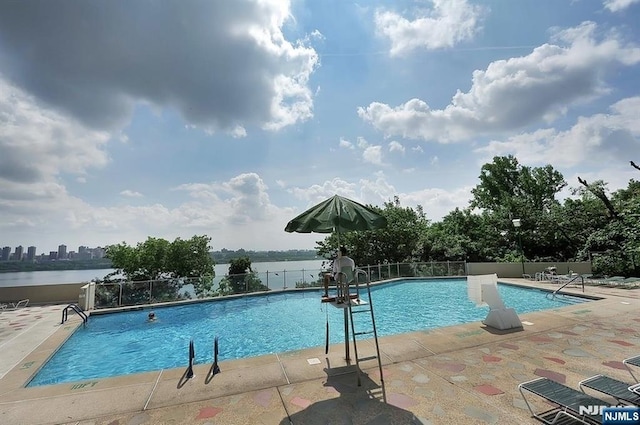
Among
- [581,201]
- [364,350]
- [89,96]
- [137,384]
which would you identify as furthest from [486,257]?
[89,96]

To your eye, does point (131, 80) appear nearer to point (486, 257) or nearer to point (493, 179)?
point (486, 257)

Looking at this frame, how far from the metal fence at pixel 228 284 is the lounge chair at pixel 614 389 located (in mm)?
12326

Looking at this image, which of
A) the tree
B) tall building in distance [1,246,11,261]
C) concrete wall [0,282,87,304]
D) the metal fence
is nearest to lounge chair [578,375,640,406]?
the metal fence

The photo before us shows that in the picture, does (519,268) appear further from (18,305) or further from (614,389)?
(18,305)

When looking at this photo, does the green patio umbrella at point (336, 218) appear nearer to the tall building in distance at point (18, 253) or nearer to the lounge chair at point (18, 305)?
the lounge chair at point (18, 305)

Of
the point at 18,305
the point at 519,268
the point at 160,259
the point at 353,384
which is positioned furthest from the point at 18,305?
the point at 519,268

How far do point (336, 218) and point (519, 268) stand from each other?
794 inches

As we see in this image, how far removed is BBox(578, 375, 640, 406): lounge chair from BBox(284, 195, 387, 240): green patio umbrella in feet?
10.2

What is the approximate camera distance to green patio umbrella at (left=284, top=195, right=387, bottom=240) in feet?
14.3

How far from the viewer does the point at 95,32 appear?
25.8 feet

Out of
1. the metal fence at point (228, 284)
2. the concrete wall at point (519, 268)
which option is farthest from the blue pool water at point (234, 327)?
the concrete wall at point (519, 268)

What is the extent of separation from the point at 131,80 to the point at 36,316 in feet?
32.1

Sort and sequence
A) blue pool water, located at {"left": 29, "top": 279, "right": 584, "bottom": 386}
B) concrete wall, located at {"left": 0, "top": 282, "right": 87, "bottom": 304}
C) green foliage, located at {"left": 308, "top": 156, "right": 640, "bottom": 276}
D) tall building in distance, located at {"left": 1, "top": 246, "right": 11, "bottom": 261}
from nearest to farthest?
1. blue pool water, located at {"left": 29, "top": 279, "right": 584, "bottom": 386}
2. concrete wall, located at {"left": 0, "top": 282, "right": 87, "bottom": 304}
3. green foliage, located at {"left": 308, "top": 156, "right": 640, "bottom": 276}
4. tall building in distance, located at {"left": 1, "top": 246, "right": 11, "bottom": 261}

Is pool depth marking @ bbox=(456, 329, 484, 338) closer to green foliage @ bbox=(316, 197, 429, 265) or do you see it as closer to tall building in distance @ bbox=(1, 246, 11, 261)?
green foliage @ bbox=(316, 197, 429, 265)
